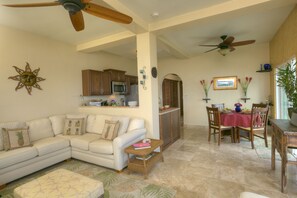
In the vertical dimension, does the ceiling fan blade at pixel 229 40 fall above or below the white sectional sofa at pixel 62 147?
above

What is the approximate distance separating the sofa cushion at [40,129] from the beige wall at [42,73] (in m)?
0.31

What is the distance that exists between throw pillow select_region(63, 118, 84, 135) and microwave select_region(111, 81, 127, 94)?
1.84 metres

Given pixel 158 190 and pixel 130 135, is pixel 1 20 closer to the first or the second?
pixel 130 135

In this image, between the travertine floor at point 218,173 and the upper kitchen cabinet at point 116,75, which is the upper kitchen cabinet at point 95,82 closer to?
the upper kitchen cabinet at point 116,75

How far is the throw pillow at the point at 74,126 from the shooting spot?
3.61 meters

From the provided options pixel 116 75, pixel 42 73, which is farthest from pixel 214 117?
pixel 42 73

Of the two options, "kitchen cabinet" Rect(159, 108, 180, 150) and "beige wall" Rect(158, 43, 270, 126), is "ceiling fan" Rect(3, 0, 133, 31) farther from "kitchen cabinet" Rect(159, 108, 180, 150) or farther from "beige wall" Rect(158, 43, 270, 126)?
"beige wall" Rect(158, 43, 270, 126)

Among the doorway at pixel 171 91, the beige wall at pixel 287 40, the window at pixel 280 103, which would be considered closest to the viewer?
the beige wall at pixel 287 40

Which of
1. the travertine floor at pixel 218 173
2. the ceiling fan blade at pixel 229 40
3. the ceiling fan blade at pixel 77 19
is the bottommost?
the travertine floor at pixel 218 173

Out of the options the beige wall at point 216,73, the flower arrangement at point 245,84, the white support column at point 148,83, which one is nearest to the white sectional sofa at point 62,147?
the white support column at point 148,83

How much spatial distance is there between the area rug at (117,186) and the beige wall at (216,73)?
4192 millimetres

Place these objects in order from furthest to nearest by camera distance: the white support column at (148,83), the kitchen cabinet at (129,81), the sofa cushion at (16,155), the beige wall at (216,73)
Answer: the kitchen cabinet at (129,81) < the beige wall at (216,73) < the white support column at (148,83) < the sofa cushion at (16,155)

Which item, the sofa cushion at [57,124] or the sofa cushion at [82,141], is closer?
the sofa cushion at [82,141]

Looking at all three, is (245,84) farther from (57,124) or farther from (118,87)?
(57,124)
